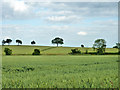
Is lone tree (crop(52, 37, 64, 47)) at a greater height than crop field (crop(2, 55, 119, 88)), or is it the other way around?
lone tree (crop(52, 37, 64, 47))

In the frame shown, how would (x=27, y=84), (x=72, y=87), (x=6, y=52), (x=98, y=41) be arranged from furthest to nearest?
(x=98, y=41)
(x=6, y=52)
(x=27, y=84)
(x=72, y=87)

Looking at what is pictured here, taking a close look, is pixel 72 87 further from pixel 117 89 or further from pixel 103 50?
pixel 103 50

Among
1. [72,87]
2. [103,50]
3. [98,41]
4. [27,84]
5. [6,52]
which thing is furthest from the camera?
[98,41]

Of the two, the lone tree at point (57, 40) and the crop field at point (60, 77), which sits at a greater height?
the lone tree at point (57, 40)

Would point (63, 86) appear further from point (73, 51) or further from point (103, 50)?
point (103, 50)

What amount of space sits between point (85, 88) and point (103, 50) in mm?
98106

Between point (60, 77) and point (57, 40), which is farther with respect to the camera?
point (57, 40)

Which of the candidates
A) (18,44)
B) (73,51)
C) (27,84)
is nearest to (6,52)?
(18,44)

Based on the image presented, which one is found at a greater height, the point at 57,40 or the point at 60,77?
the point at 57,40

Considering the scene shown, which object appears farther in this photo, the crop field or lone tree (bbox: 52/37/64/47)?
lone tree (bbox: 52/37/64/47)

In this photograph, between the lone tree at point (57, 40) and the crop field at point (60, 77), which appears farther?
the lone tree at point (57, 40)

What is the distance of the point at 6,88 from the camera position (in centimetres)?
760

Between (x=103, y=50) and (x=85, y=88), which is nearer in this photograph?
(x=85, y=88)

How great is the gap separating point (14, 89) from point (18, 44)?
101 metres
